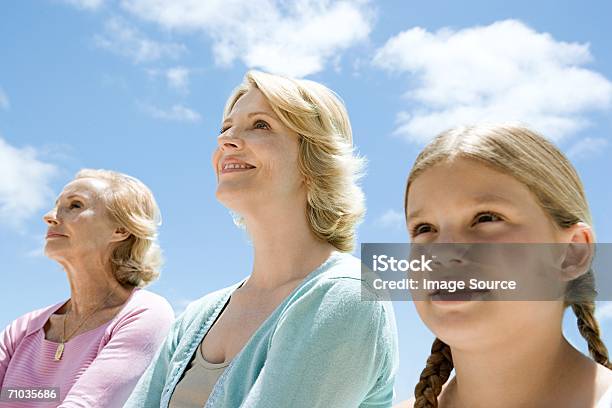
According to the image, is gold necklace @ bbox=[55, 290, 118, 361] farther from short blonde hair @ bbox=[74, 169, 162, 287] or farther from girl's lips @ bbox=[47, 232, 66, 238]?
girl's lips @ bbox=[47, 232, 66, 238]

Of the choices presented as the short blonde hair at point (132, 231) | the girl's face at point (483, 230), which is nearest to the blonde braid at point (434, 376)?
the girl's face at point (483, 230)

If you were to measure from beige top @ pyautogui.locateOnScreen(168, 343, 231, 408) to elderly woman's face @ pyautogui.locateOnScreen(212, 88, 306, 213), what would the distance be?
57 centimetres

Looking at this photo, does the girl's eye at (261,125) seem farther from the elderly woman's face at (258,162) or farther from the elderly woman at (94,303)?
the elderly woman at (94,303)

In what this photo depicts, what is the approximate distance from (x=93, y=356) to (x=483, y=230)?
2368 mm

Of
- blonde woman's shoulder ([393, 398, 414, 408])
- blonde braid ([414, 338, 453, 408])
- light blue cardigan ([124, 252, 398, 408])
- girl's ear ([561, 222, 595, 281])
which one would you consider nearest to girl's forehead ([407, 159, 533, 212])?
girl's ear ([561, 222, 595, 281])

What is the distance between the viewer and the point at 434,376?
187 cm

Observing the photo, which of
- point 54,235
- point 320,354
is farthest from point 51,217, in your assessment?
point 320,354

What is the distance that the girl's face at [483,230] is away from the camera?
62.9 inches

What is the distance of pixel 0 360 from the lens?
369 cm

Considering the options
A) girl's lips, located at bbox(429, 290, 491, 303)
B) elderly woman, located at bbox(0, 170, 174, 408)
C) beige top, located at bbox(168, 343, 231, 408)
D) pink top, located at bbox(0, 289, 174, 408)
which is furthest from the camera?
elderly woman, located at bbox(0, 170, 174, 408)

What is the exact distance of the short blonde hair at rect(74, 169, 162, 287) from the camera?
154 inches

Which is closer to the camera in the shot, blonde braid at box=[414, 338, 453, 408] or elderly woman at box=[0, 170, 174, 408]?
blonde braid at box=[414, 338, 453, 408]

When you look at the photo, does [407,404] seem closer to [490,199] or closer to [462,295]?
[462,295]

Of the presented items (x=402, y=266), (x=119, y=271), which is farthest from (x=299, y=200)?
(x=119, y=271)
